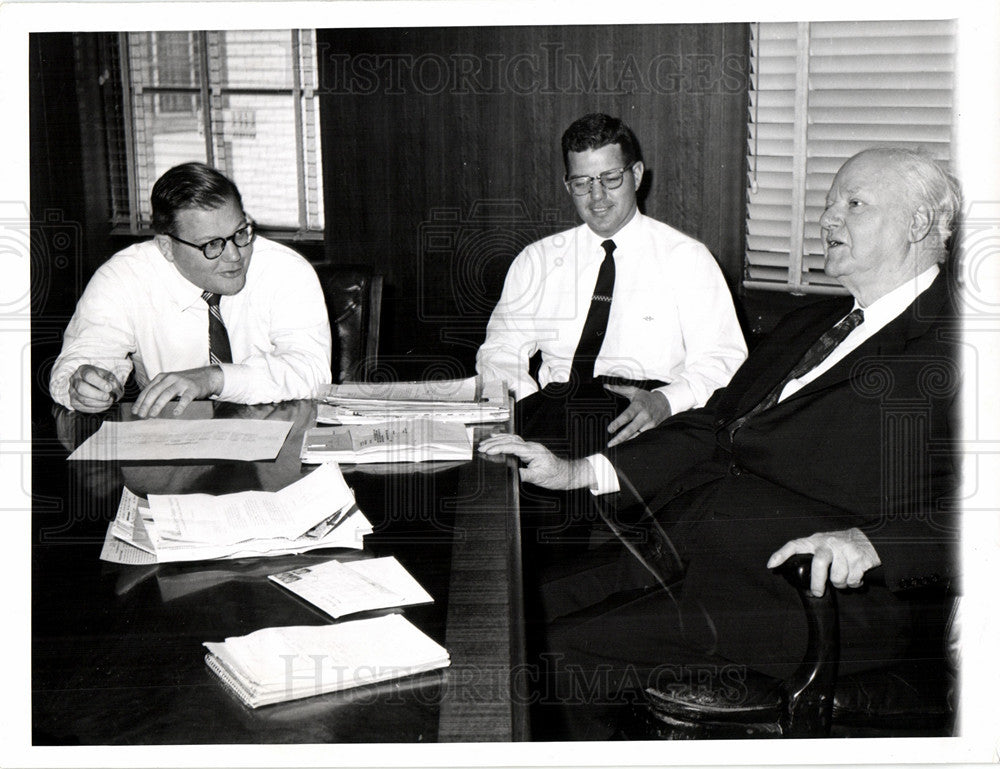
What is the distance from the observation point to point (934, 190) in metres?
1.67

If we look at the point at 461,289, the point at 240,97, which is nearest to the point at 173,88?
the point at 240,97

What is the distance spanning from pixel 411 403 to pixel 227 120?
2.23 m

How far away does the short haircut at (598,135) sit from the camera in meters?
2.66

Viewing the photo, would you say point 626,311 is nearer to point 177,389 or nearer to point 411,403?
point 411,403

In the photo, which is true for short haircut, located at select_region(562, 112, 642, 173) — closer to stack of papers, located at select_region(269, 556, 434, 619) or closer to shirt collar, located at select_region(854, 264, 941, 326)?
shirt collar, located at select_region(854, 264, 941, 326)

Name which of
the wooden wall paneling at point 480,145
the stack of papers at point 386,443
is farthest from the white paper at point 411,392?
the wooden wall paneling at point 480,145

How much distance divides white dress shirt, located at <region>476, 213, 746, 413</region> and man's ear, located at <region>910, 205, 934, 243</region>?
0.94 metres

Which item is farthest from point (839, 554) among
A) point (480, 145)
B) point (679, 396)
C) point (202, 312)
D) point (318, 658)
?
point (480, 145)

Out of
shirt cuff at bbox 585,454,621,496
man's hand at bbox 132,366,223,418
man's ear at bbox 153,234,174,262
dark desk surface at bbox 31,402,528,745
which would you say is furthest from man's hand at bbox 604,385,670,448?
man's ear at bbox 153,234,174,262

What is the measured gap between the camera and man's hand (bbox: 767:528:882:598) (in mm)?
1361

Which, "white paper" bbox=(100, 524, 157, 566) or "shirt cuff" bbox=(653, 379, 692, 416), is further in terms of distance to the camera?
"shirt cuff" bbox=(653, 379, 692, 416)

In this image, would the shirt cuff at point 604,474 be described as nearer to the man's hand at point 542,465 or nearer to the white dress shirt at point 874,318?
the man's hand at point 542,465

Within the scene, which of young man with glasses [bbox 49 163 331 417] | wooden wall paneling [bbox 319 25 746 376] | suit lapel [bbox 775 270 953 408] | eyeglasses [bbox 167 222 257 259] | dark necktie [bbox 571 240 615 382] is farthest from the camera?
wooden wall paneling [bbox 319 25 746 376]

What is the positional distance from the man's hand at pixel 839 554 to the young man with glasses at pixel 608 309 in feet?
3.59
